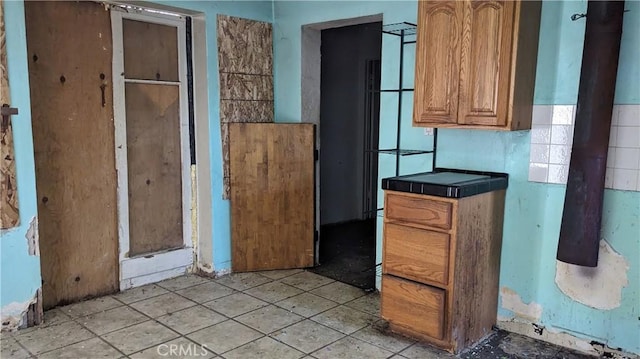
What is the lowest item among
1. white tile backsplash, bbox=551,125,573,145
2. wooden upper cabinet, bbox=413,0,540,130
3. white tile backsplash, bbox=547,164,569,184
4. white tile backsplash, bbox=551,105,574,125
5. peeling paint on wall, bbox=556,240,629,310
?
peeling paint on wall, bbox=556,240,629,310

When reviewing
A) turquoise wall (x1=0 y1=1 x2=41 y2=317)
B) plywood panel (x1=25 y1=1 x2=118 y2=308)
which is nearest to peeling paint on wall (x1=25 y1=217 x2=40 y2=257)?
turquoise wall (x1=0 y1=1 x2=41 y2=317)

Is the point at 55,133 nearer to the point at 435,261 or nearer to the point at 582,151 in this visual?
the point at 435,261

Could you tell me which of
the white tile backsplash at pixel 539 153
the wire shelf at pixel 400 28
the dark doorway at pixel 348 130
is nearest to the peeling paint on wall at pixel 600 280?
the white tile backsplash at pixel 539 153

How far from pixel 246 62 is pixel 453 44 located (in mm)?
1836

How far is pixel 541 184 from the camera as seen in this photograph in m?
2.75

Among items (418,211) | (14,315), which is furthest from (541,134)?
(14,315)

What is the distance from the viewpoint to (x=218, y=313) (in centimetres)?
317

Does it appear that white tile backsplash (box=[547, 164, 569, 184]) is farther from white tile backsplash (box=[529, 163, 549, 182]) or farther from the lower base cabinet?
the lower base cabinet

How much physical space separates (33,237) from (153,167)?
38.9 inches

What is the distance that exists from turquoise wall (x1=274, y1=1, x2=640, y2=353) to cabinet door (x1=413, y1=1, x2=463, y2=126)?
13.7 inches

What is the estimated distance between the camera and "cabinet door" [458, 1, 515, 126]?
2498 millimetres

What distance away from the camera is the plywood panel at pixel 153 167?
11.7 ft

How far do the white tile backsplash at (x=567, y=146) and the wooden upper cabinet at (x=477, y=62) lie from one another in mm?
104

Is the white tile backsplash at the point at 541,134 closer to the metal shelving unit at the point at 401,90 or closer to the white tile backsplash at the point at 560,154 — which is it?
the white tile backsplash at the point at 560,154
